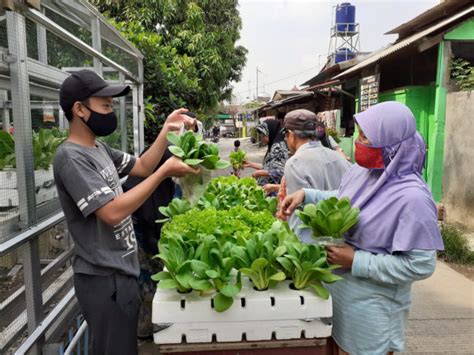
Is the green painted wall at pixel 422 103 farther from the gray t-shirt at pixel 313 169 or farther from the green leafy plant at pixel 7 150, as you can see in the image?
the green leafy plant at pixel 7 150

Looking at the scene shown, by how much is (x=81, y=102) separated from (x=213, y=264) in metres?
0.99

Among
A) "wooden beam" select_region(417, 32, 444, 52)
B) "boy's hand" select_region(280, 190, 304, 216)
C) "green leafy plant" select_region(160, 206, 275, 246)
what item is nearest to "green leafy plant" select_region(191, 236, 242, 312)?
"green leafy plant" select_region(160, 206, 275, 246)

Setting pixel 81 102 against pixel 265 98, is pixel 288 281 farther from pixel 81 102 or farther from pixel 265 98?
pixel 265 98

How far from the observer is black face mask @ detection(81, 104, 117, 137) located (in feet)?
6.20

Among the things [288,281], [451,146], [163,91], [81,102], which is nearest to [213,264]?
[288,281]

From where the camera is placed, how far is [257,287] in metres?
1.55

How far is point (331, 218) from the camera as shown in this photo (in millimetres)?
1678

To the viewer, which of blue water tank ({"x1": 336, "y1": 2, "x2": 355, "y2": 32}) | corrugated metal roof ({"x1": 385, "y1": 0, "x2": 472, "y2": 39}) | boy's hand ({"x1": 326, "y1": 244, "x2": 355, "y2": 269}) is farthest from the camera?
blue water tank ({"x1": 336, "y1": 2, "x2": 355, "y2": 32})

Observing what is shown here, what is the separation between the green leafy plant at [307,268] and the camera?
5.02 feet

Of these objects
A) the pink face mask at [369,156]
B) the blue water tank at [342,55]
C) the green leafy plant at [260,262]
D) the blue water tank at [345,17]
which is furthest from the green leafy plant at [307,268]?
the blue water tank at [345,17]

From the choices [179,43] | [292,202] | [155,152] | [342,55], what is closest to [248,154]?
[342,55]

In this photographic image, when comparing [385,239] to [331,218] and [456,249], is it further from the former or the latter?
[456,249]

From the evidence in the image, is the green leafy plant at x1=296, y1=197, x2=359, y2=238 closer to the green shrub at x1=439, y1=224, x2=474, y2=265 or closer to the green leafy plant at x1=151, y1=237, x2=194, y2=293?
the green leafy plant at x1=151, y1=237, x2=194, y2=293

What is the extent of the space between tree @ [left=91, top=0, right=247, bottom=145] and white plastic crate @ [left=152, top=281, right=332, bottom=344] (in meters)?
4.96
